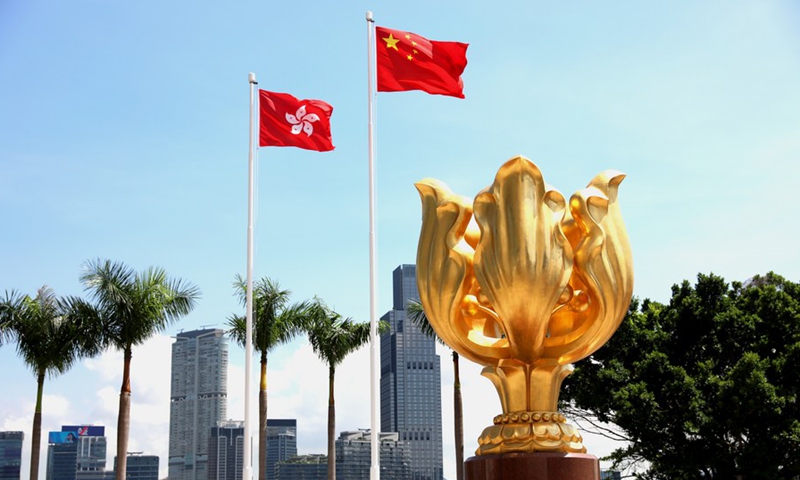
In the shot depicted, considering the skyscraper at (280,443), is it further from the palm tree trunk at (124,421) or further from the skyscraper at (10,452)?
the palm tree trunk at (124,421)

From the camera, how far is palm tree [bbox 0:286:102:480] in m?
22.4

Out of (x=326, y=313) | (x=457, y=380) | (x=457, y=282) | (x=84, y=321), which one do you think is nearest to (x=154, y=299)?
(x=84, y=321)

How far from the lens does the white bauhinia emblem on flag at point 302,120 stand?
1870 centimetres

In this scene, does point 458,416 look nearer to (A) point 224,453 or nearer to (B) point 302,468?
(B) point 302,468

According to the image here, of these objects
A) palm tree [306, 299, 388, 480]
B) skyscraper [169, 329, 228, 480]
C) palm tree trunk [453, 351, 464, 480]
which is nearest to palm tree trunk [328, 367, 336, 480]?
palm tree [306, 299, 388, 480]

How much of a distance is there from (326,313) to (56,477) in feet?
628

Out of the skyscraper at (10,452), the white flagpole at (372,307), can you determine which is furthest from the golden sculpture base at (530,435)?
the skyscraper at (10,452)

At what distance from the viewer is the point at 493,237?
10.6 meters

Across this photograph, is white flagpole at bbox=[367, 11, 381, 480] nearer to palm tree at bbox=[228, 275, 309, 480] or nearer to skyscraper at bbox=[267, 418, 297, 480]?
palm tree at bbox=[228, 275, 309, 480]

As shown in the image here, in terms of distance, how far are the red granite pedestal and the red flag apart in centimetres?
999

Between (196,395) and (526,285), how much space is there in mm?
172066

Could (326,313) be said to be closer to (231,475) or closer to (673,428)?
(673,428)

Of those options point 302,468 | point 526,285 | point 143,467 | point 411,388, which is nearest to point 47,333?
point 526,285

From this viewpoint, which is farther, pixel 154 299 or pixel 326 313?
pixel 326 313
